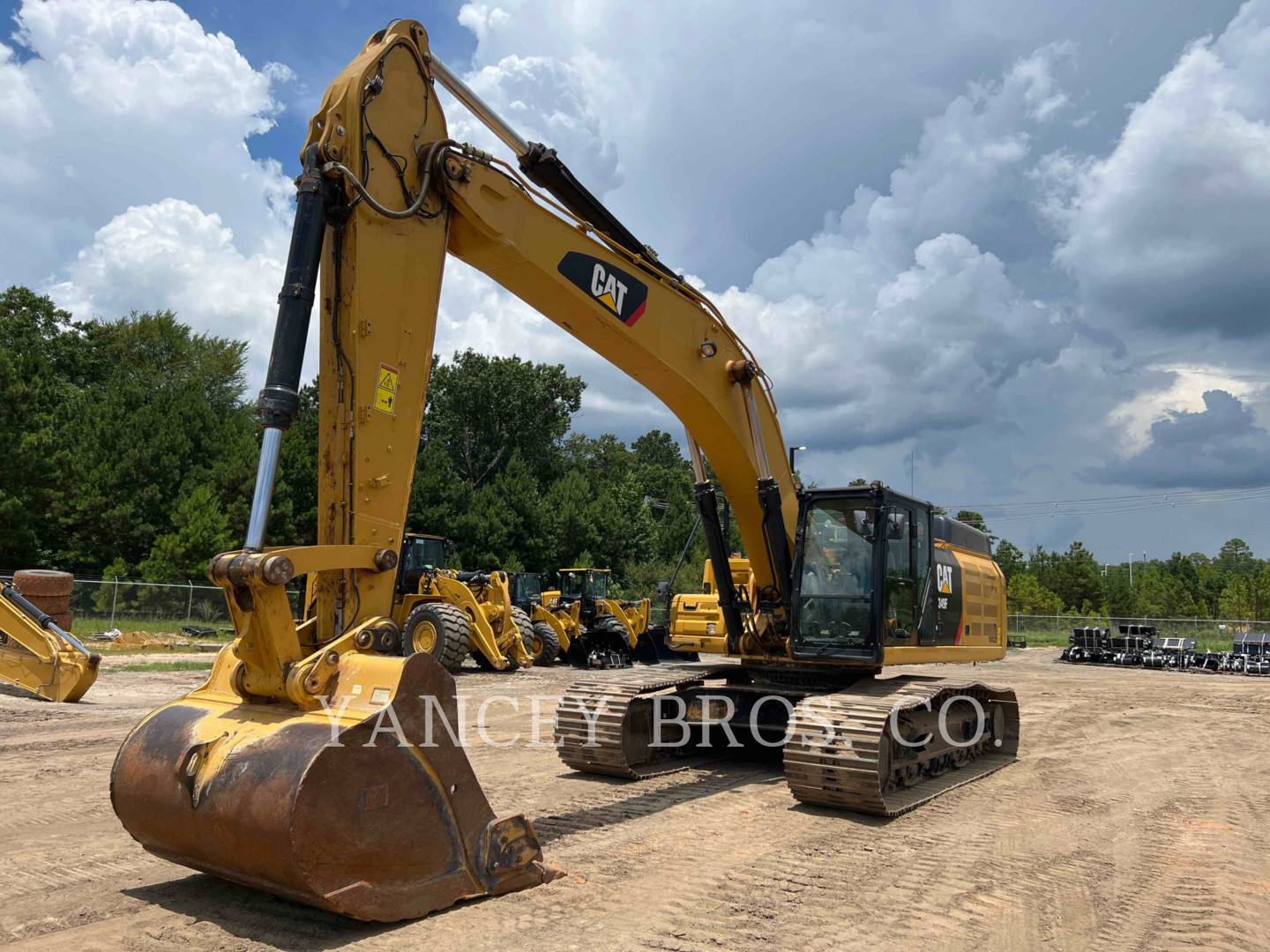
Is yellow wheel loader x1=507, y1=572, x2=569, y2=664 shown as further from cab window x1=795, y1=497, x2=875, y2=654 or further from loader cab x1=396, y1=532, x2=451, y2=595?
cab window x1=795, y1=497, x2=875, y2=654

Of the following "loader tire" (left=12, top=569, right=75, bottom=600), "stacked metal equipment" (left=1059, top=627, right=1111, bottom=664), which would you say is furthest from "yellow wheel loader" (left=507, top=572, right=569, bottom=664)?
"stacked metal equipment" (left=1059, top=627, right=1111, bottom=664)

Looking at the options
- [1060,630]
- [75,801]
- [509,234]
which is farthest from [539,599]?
[1060,630]

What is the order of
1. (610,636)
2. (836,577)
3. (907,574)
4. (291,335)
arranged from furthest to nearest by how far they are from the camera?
(610,636), (907,574), (836,577), (291,335)

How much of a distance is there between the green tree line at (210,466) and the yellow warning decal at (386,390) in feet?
79.6

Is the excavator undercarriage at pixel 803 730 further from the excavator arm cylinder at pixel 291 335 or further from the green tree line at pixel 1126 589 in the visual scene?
the green tree line at pixel 1126 589

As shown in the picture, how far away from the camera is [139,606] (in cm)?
2531

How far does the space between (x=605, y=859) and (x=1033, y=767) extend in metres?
6.03

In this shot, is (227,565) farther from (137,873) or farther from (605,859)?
(605,859)

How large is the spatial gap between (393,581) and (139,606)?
76.0 ft

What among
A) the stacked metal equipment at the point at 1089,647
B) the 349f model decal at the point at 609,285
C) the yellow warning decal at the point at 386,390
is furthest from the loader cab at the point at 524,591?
the stacked metal equipment at the point at 1089,647

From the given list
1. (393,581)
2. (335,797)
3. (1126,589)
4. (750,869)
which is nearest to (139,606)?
(393,581)

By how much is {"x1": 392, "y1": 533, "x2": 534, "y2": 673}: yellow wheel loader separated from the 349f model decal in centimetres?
1120

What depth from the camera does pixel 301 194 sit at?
17.1ft

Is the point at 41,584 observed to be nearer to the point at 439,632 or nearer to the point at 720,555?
the point at 439,632
